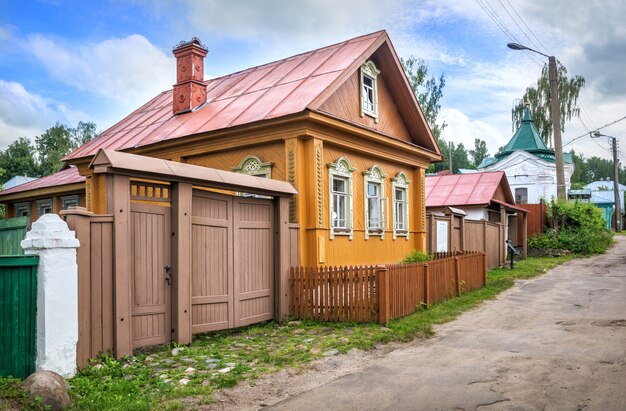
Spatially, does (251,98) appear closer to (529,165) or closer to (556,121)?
(556,121)

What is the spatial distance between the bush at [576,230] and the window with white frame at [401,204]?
521 inches

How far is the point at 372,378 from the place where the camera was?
6.50 m

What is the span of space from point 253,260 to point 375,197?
685 centimetres

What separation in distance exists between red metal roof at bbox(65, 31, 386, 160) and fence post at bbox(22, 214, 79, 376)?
22.7 ft

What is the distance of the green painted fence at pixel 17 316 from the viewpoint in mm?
6227

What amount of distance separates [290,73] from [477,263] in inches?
292

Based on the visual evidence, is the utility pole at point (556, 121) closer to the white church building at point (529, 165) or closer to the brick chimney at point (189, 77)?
the white church building at point (529, 165)

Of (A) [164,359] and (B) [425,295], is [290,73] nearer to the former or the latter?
(B) [425,295]

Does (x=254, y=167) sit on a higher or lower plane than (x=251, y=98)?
lower

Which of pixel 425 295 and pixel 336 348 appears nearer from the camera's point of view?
pixel 336 348

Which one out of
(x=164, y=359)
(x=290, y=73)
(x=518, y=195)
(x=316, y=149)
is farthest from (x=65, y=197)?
(x=518, y=195)

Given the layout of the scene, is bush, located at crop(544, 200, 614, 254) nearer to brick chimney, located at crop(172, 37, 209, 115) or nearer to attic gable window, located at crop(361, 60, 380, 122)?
attic gable window, located at crop(361, 60, 380, 122)

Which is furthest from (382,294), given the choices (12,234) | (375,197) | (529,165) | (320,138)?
(529,165)

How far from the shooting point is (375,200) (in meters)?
16.2
